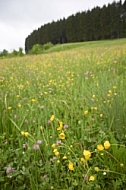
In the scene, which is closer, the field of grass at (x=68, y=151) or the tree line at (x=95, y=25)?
the field of grass at (x=68, y=151)

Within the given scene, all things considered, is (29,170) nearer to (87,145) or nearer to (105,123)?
(87,145)

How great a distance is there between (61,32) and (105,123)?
5542 centimetres

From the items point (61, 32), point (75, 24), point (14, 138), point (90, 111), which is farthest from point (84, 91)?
point (61, 32)

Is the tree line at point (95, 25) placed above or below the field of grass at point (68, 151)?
above

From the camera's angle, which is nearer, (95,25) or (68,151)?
(68,151)

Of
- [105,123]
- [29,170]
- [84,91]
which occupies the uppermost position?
[84,91]

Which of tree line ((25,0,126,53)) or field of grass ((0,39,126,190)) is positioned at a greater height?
tree line ((25,0,126,53))

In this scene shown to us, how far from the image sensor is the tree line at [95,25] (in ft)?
132

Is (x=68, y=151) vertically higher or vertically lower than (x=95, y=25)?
lower

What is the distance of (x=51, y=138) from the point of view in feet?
5.38

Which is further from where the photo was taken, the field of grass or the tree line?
the tree line

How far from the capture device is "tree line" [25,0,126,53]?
40.2 m

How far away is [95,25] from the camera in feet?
143

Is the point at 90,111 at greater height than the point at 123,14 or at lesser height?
lesser
